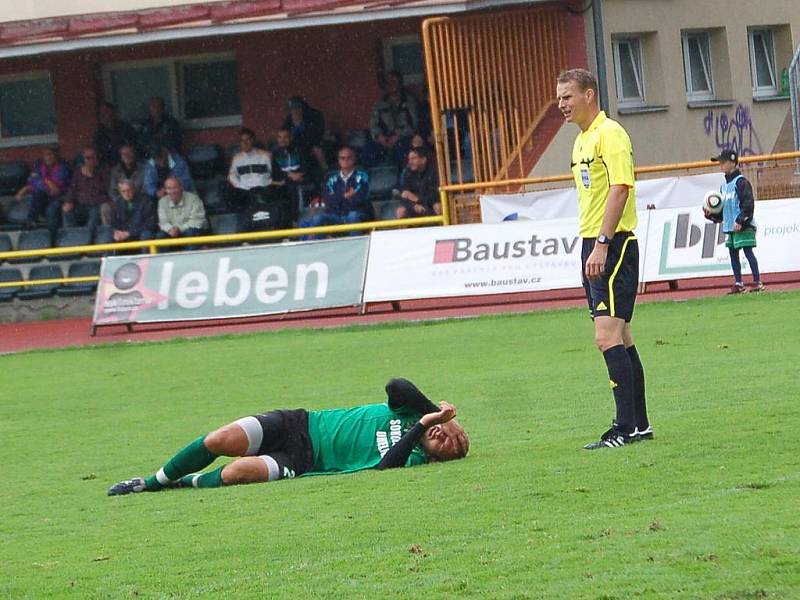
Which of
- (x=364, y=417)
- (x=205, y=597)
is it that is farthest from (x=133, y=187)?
(x=205, y=597)

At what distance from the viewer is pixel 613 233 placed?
28.3ft

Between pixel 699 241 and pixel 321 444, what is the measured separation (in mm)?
11950

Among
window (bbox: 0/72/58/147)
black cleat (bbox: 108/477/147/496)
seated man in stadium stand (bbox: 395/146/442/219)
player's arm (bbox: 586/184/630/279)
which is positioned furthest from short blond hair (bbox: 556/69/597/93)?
window (bbox: 0/72/58/147)


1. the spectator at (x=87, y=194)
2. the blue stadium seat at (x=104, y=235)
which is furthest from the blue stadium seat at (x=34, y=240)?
the blue stadium seat at (x=104, y=235)

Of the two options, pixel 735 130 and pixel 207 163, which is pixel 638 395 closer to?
pixel 207 163

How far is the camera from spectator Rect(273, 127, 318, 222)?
2559 centimetres

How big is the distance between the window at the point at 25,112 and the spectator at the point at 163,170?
433 cm

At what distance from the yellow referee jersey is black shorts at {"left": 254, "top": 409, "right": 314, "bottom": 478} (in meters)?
1.96

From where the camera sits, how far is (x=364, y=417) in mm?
9195

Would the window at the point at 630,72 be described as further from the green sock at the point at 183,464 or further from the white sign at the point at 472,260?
the green sock at the point at 183,464

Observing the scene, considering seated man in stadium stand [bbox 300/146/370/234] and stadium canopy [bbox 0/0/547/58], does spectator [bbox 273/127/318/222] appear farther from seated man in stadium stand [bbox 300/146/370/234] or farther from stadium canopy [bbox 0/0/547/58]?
stadium canopy [bbox 0/0/547/58]

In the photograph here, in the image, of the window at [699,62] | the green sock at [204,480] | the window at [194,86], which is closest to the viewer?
the green sock at [204,480]

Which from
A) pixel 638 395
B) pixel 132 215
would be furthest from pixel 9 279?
pixel 638 395

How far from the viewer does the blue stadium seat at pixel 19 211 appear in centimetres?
2755
